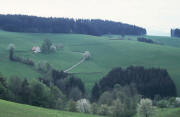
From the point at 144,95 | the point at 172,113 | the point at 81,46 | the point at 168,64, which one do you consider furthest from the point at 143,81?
the point at 81,46

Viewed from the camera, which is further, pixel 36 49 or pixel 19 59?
pixel 36 49

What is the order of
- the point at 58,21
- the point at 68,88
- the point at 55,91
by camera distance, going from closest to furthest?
the point at 55,91 → the point at 68,88 → the point at 58,21

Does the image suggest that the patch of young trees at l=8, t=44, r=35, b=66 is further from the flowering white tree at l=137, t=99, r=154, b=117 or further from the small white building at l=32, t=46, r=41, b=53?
the flowering white tree at l=137, t=99, r=154, b=117

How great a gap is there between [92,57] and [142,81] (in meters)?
36.1

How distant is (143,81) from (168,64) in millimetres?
21168

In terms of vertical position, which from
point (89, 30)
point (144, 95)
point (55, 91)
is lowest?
point (144, 95)

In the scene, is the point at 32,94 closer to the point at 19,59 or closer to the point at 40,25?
the point at 19,59

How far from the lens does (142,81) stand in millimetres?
89312

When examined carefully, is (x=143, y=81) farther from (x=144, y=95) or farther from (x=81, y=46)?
(x=81, y=46)

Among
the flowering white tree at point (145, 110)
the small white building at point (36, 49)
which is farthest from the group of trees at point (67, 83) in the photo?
the small white building at point (36, 49)

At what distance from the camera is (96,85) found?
272 ft

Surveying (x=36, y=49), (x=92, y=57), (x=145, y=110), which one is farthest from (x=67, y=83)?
(x=36, y=49)

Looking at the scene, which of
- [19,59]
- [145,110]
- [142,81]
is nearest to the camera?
[145,110]

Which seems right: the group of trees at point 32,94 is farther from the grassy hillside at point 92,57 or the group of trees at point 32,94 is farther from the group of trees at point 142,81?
the grassy hillside at point 92,57
